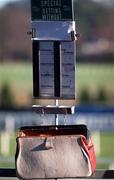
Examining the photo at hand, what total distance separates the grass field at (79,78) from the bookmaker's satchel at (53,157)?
2346 cm

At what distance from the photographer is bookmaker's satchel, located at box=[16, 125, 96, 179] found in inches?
179

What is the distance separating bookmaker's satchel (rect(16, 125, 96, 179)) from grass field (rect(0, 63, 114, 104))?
77.0ft

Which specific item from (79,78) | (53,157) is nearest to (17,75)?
(79,78)

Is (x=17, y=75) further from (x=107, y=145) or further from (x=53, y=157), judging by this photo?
(x=53, y=157)

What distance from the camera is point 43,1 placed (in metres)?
4.98

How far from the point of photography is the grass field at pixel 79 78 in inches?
1241

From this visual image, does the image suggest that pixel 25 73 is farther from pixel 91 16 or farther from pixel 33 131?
pixel 33 131

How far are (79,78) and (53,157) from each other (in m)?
34.4

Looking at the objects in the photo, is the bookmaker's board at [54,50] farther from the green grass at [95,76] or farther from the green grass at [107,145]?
the green grass at [95,76]

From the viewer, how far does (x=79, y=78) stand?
38.9 metres

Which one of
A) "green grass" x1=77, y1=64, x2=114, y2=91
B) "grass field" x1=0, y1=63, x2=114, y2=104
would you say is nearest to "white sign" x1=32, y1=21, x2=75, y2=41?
"grass field" x1=0, y1=63, x2=114, y2=104

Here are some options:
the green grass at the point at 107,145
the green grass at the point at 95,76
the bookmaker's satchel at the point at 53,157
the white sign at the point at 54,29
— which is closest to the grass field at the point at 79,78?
the green grass at the point at 95,76

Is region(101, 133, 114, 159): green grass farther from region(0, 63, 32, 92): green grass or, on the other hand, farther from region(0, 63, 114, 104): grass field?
region(0, 63, 32, 92): green grass

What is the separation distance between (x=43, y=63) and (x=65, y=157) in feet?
2.25
